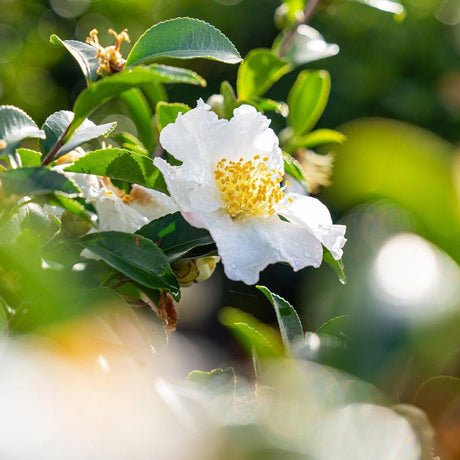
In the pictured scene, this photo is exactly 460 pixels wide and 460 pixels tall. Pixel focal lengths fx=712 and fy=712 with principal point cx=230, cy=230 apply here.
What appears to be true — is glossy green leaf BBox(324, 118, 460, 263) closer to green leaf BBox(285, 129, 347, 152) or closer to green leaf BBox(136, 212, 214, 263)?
green leaf BBox(136, 212, 214, 263)

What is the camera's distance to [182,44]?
53 cm

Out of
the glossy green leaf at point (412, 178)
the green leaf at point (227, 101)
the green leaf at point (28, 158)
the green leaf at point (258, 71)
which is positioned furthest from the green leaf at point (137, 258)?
the green leaf at point (258, 71)

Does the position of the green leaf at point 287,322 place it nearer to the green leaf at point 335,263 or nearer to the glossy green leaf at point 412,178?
the green leaf at point 335,263

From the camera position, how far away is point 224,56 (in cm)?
53

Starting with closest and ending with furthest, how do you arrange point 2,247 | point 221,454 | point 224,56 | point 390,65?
1. point 221,454
2. point 2,247
3. point 224,56
4. point 390,65

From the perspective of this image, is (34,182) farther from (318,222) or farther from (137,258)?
(318,222)

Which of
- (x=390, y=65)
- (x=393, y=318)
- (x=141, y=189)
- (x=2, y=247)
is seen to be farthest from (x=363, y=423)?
(x=390, y=65)

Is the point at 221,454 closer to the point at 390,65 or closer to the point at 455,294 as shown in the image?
the point at 455,294

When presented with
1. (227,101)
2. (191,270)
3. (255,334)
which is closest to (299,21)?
(227,101)

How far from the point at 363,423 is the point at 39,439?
145 millimetres

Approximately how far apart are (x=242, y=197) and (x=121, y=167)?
5.0 inches

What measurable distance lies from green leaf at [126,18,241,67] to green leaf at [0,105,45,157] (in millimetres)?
85

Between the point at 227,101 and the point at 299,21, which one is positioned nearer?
the point at 227,101

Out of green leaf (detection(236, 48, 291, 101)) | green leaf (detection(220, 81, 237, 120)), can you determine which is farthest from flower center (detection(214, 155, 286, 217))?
green leaf (detection(236, 48, 291, 101))
